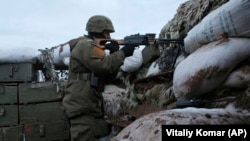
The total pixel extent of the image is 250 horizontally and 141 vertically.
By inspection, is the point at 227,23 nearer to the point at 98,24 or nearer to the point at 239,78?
the point at 239,78

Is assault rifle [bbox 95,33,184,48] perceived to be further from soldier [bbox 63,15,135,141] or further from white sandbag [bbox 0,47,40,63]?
white sandbag [bbox 0,47,40,63]

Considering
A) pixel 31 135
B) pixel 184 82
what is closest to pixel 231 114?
pixel 184 82

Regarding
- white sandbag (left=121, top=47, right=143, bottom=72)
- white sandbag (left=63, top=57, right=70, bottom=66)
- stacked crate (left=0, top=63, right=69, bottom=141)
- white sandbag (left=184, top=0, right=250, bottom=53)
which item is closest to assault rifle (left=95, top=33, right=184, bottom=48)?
white sandbag (left=184, top=0, right=250, bottom=53)

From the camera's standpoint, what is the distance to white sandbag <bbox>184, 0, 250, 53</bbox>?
2.57 m

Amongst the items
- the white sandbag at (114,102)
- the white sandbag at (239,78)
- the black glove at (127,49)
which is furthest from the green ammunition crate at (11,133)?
the white sandbag at (239,78)

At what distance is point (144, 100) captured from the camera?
12.0 feet

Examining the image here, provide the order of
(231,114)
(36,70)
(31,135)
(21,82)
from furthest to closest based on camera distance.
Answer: (36,70), (21,82), (31,135), (231,114)

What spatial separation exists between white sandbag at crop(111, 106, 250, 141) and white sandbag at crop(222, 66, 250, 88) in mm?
360

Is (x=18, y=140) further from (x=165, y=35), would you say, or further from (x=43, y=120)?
(x=165, y=35)

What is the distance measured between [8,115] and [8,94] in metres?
0.27

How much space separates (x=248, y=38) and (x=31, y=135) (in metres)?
3.52

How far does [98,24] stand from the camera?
3.49 metres

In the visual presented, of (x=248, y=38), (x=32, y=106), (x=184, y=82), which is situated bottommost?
(x=32, y=106)

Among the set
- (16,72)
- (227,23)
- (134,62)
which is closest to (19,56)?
(16,72)
